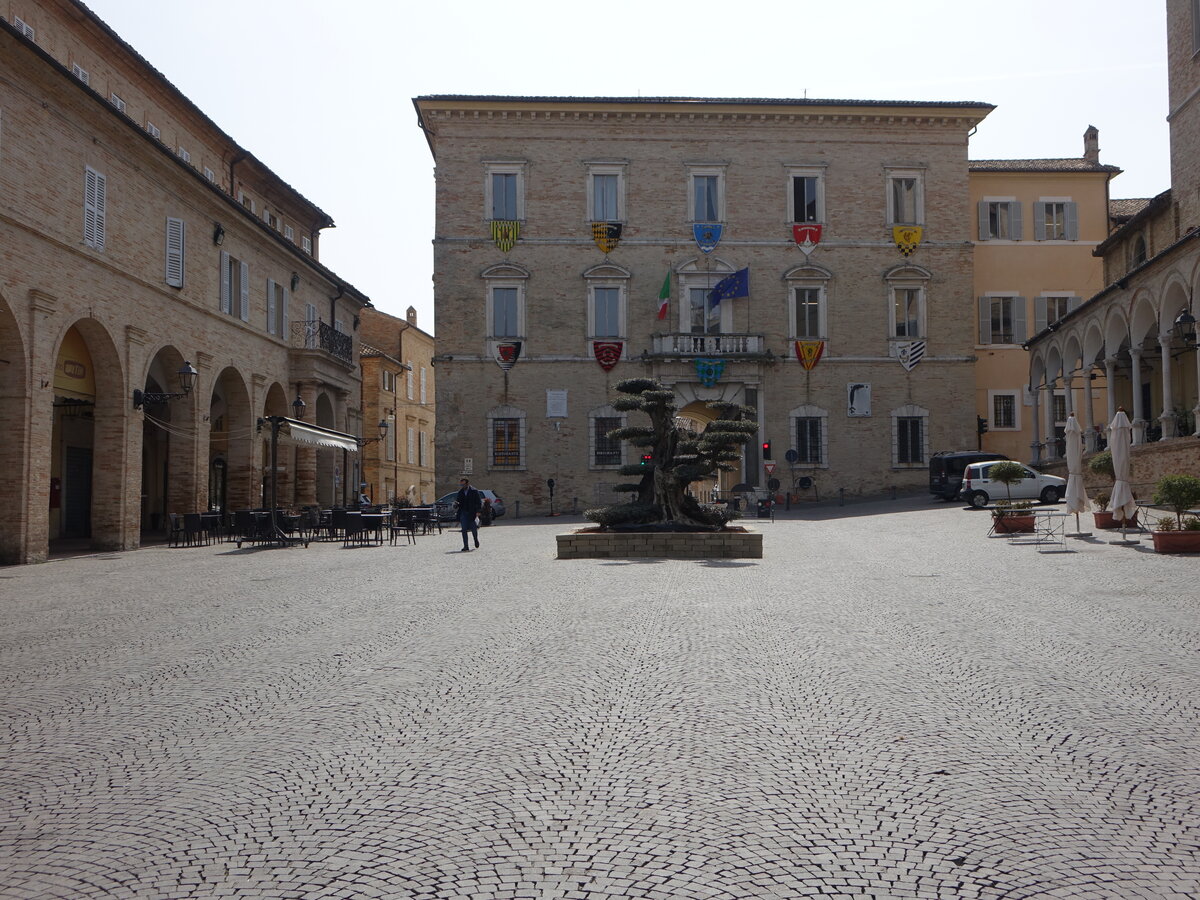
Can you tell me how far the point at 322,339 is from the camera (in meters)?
36.6

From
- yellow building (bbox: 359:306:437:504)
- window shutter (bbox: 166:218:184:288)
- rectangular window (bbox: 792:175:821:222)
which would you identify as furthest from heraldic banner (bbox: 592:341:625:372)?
window shutter (bbox: 166:218:184:288)

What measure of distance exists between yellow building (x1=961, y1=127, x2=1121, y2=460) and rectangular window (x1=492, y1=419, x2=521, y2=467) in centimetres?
1840

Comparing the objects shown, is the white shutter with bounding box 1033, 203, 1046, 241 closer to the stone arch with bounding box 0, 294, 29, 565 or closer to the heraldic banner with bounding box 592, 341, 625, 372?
the heraldic banner with bounding box 592, 341, 625, 372

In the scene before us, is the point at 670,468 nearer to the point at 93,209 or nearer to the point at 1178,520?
the point at 1178,520

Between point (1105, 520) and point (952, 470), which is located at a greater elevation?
point (952, 470)

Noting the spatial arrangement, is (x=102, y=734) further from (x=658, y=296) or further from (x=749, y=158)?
(x=749, y=158)

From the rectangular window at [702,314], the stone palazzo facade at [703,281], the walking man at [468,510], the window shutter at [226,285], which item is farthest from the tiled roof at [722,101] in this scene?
the walking man at [468,510]

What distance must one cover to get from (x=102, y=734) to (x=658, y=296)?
37096 mm

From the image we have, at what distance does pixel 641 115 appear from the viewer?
4222 centimetres

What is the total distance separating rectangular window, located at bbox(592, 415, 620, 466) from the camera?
41781 millimetres

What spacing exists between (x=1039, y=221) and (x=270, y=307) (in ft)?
101

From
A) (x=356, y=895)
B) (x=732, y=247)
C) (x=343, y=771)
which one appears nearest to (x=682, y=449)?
(x=343, y=771)

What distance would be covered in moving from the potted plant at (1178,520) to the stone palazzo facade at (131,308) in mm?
18529

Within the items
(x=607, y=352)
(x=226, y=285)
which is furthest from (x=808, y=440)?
(x=226, y=285)
